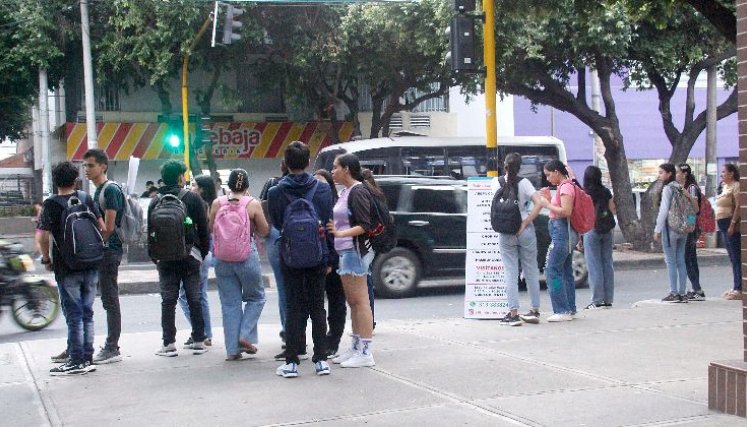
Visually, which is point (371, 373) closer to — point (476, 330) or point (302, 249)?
point (302, 249)

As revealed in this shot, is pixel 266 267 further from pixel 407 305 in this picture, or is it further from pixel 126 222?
pixel 126 222

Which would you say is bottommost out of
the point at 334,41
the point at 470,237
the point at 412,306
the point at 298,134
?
the point at 412,306

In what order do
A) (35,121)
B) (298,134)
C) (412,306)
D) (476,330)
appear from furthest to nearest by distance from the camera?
1. (35,121)
2. (298,134)
3. (412,306)
4. (476,330)

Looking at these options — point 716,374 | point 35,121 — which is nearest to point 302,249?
point 716,374

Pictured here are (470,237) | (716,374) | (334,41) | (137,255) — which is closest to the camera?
(716,374)

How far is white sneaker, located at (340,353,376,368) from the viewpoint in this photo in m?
7.73

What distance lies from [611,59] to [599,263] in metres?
11.9

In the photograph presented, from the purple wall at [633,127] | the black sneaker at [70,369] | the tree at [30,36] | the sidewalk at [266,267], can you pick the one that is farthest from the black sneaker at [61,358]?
the purple wall at [633,127]

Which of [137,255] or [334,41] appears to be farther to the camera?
[334,41]

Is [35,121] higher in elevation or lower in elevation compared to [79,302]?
higher

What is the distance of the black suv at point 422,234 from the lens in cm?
1416

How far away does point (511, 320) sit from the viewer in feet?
32.8

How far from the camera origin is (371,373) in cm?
749

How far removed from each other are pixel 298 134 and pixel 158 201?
24.7 metres
